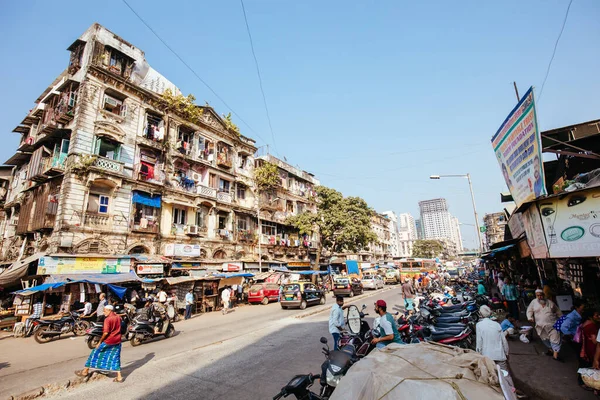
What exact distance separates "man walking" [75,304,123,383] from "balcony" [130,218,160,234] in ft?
48.0

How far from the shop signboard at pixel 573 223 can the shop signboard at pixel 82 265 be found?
68.2ft

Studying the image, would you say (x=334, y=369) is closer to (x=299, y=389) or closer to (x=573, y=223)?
(x=299, y=389)

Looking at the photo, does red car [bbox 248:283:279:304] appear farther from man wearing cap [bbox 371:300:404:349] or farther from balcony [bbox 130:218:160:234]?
man wearing cap [bbox 371:300:404:349]

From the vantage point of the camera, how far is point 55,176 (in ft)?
62.2

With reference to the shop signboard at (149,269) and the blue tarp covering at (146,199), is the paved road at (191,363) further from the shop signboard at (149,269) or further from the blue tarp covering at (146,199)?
the blue tarp covering at (146,199)

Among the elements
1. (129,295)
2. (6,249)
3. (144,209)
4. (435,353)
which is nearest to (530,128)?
(435,353)

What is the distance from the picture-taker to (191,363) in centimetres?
806

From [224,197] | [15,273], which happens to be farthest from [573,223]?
[224,197]

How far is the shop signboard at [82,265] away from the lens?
629 inches

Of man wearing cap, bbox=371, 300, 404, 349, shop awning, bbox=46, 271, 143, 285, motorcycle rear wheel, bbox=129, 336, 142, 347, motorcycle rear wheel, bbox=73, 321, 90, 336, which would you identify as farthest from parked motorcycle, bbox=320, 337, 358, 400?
shop awning, bbox=46, 271, 143, 285

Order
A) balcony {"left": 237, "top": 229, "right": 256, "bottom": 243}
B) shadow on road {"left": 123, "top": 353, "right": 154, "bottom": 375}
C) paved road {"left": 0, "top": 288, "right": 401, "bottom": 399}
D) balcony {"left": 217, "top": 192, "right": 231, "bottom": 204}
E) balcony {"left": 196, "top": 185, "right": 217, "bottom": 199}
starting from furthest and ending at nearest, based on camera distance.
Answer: balcony {"left": 237, "top": 229, "right": 256, "bottom": 243} → balcony {"left": 217, "top": 192, "right": 231, "bottom": 204} → balcony {"left": 196, "top": 185, "right": 217, "bottom": 199} → shadow on road {"left": 123, "top": 353, "right": 154, "bottom": 375} → paved road {"left": 0, "top": 288, "right": 401, "bottom": 399}

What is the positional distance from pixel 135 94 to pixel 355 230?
25.4 metres

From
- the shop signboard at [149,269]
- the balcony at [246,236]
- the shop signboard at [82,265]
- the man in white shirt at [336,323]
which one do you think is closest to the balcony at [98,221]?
the shop signboard at [82,265]

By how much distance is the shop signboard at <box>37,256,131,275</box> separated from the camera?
15984mm
